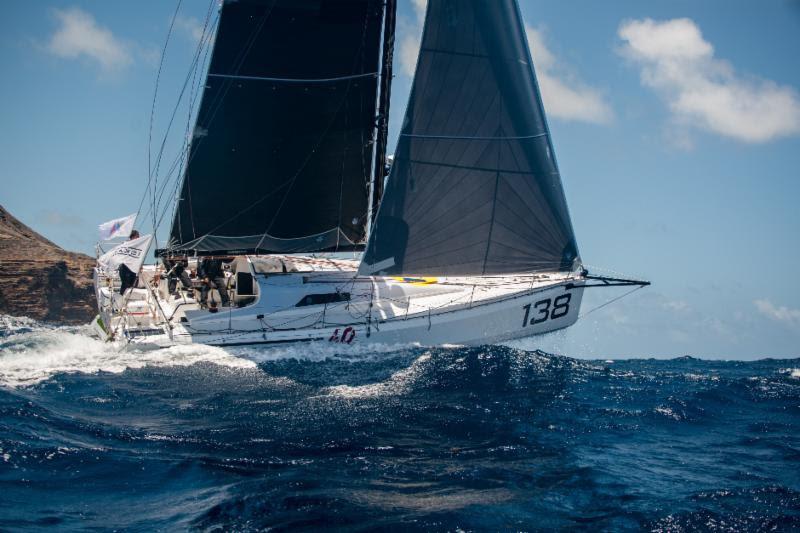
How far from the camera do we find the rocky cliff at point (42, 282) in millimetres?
34844

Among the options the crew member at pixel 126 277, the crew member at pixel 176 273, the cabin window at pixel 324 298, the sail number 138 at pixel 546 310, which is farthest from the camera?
the crew member at pixel 176 273

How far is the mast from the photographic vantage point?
72.0ft

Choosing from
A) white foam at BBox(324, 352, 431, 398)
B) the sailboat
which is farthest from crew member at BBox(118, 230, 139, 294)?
white foam at BBox(324, 352, 431, 398)

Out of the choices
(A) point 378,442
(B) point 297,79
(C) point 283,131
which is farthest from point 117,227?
(A) point 378,442

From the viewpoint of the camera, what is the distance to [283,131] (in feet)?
73.1

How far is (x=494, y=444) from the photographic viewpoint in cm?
1402

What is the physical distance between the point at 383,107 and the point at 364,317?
6457mm

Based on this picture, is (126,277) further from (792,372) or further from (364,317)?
(792,372)

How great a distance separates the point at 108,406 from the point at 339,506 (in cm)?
789

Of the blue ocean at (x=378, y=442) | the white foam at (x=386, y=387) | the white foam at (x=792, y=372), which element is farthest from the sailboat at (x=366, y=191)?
the white foam at (x=792, y=372)

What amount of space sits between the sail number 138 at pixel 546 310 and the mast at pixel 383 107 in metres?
5.58

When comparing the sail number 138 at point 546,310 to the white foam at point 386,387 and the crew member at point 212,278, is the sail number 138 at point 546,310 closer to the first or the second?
the white foam at point 386,387

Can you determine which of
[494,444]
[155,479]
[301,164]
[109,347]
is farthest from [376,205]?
[155,479]

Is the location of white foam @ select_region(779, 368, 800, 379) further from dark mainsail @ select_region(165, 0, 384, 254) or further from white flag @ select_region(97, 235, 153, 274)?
white flag @ select_region(97, 235, 153, 274)
